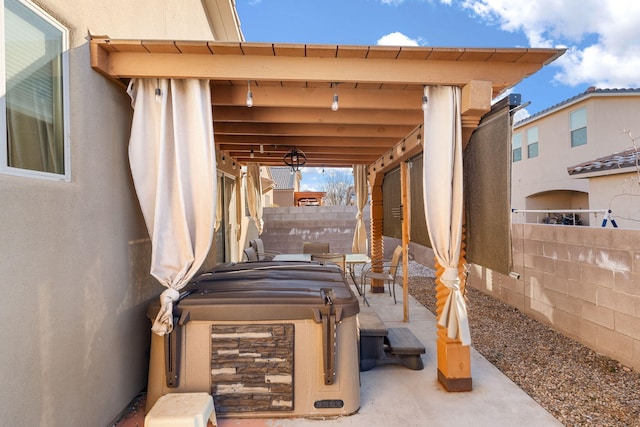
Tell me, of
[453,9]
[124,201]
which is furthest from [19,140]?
[453,9]

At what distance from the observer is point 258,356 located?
2688 mm

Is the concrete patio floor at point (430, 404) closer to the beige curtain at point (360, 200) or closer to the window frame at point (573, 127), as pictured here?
the beige curtain at point (360, 200)

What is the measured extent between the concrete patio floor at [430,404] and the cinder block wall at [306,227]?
283 inches

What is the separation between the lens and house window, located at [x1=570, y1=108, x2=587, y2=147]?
9734 millimetres

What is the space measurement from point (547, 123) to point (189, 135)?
11632 mm

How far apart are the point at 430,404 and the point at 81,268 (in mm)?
2767

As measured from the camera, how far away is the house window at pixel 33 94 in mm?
1861

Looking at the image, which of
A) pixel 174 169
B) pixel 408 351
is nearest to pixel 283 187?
pixel 408 351

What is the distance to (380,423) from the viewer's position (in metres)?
2.64

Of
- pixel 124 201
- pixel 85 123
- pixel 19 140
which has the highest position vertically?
pixel 85 123

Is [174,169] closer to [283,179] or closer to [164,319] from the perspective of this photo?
[164,319]

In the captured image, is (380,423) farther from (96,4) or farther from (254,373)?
(96,4)

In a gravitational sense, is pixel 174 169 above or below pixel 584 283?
above

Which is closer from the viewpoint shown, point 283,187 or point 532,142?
point 532,142
